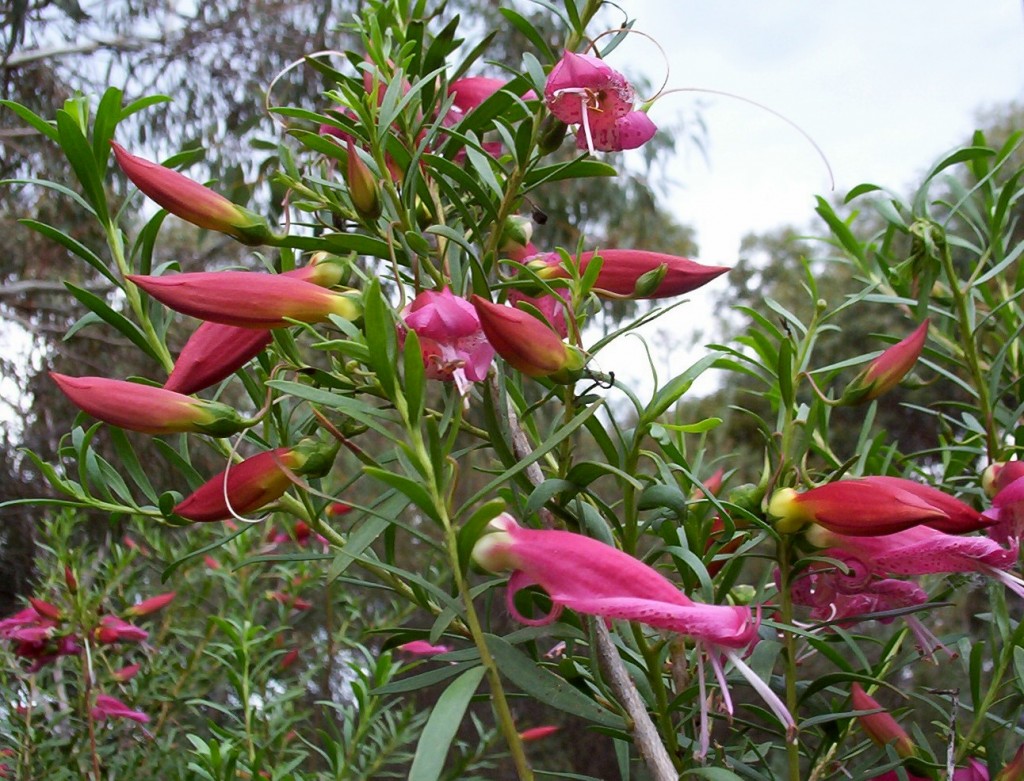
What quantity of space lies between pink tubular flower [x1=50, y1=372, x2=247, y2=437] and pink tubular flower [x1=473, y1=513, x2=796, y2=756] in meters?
0.15

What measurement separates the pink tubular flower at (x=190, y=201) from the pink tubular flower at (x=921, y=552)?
35 centimetres

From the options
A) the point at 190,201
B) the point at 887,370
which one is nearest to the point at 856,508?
the point at 887,370

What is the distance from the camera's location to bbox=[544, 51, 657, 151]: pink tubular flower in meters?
0.49

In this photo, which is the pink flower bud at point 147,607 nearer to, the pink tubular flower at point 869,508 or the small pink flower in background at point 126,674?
the small pink flower in background at point 126,674

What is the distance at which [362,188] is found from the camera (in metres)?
0.46

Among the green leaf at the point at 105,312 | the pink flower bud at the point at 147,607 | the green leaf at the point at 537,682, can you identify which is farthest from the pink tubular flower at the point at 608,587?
the pink flower bud at the point at 147,607

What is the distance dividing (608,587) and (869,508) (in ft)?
0.47

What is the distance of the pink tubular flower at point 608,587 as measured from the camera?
1.19 ft

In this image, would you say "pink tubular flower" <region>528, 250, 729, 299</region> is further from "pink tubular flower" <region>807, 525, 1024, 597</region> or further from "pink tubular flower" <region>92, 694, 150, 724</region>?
"pink tubular flower" <region>92, 694, 150, 724</region>

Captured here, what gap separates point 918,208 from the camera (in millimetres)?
699

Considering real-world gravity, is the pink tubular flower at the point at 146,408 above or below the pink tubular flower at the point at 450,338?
below

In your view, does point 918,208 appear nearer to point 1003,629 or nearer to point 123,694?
point 1003,629

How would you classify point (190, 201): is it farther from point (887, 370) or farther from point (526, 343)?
point (887, 370)

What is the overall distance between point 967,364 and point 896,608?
30cm
